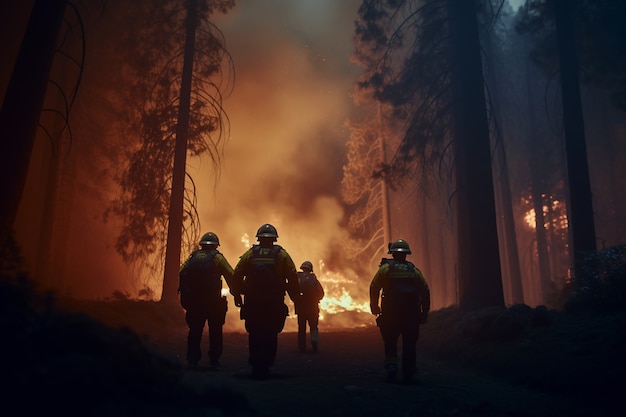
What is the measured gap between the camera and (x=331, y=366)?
8.21m

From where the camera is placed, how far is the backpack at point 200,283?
25.1 feet

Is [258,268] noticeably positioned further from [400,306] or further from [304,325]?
[304,325]

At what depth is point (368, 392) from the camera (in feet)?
18.4

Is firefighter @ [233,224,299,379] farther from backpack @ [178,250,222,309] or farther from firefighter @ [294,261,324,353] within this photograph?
firefighter @ [294,261,324,353]

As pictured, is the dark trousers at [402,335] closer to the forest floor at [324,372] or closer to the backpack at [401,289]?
the backpack at [401,289]

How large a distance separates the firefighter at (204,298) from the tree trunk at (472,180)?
6685 millimetres

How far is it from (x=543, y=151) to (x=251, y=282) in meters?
30.0

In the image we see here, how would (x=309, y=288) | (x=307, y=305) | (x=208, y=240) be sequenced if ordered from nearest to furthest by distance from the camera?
(x=208, y=240), (x=307, y=305), (x=309, y=288)

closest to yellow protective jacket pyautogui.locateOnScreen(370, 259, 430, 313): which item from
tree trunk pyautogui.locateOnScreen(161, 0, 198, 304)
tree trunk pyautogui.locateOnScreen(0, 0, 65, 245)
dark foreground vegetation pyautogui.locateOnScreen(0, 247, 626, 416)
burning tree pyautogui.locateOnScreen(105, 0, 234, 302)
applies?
dark foreground vegetation pyautogui.locateOnScreen(0, 247, 626, 416)

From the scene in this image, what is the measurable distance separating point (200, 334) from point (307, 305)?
3688mm

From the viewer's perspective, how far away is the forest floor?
340 centimetres

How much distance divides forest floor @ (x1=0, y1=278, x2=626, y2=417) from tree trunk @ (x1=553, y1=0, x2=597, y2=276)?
386cm

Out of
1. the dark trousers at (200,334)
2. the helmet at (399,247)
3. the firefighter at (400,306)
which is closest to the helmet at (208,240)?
the dark trousers at (200,334)

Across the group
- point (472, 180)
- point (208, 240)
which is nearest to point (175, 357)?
point (208, 240)
